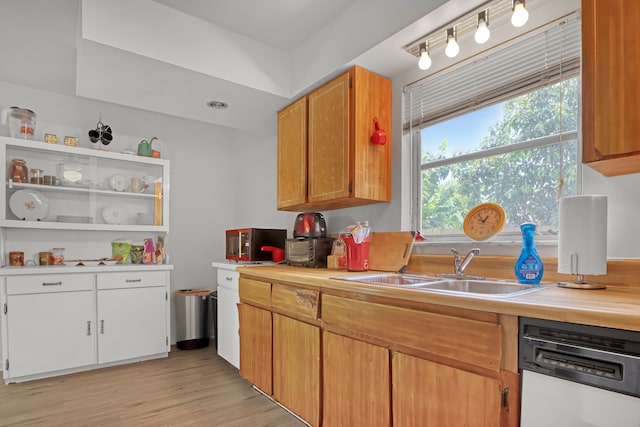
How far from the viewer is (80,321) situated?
299 cm

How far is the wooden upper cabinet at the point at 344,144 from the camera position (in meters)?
2.28

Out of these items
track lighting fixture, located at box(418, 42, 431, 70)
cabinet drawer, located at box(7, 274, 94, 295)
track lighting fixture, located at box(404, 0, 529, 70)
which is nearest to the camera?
track lighting fixture, located at box(404, 0, 529, 70)

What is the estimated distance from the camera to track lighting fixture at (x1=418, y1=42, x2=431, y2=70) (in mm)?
2039

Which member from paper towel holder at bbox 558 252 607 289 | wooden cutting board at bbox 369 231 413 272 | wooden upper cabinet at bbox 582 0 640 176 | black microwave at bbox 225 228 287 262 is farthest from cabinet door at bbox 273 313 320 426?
wooden upper cabinet at bbox 582 0 640 176

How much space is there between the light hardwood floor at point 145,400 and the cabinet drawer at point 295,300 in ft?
2.26

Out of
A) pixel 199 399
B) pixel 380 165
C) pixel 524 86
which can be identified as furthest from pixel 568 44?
pixel 199 399

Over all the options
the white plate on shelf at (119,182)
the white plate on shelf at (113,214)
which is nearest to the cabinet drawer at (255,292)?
the white plate on shelf at (113,214)

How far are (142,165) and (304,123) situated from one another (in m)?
1.95

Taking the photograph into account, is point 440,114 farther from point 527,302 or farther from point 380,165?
point 527,302

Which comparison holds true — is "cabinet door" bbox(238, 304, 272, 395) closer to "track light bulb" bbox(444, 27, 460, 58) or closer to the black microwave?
the black microwave

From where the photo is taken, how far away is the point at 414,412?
136 centimetres

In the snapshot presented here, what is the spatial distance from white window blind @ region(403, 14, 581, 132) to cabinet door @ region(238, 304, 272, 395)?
5.28ft

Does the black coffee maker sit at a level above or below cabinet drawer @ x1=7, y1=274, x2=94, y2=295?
above

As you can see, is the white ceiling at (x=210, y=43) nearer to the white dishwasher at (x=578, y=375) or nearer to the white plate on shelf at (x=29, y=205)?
the white plate on shelf at (x=29, y=205)
